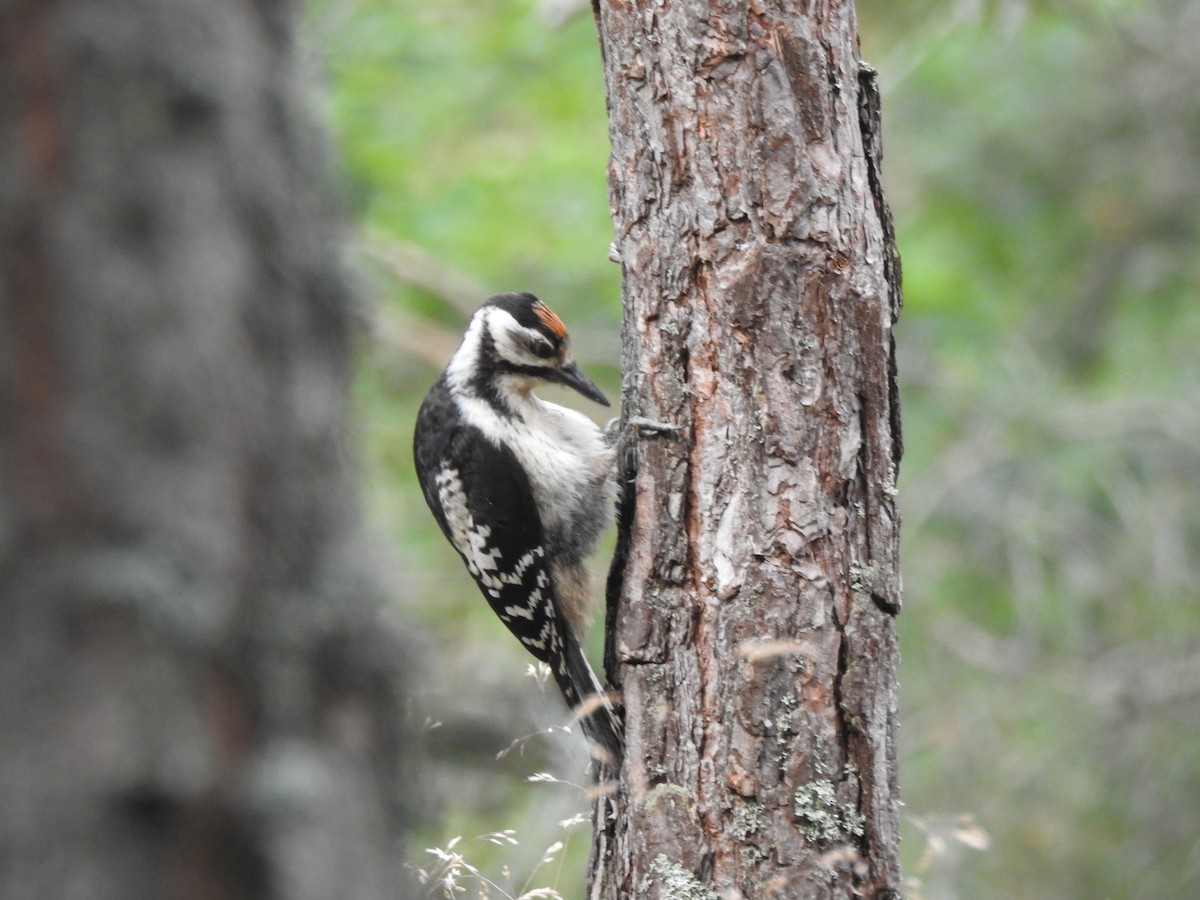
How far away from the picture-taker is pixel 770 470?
2.87 meters

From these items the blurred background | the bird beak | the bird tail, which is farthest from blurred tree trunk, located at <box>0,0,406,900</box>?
the blurred background

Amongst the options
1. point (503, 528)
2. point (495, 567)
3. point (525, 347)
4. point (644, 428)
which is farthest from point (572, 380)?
point (644, 428)

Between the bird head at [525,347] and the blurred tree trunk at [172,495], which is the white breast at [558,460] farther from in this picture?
the blurred tree trunk at [172,495]

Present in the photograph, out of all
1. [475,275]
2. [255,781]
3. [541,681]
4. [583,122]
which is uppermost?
[583,122]

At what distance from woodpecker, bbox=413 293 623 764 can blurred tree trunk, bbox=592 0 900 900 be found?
39.4 inches

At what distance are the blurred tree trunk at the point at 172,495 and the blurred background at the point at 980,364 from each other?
459cm

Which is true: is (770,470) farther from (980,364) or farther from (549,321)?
(980,364)

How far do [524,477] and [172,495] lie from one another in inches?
106

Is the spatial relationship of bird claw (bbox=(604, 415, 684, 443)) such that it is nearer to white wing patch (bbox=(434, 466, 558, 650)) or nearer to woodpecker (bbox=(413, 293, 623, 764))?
woodpecker (bbox=(413, 293, 623, 764))

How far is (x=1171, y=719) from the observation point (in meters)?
6.78

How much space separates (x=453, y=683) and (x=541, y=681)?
13.7 feet

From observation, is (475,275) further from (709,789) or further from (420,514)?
(709,789)

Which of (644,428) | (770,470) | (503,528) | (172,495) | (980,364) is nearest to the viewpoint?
(172,495)


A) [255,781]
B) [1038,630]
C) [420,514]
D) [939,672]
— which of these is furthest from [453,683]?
[255,781]
